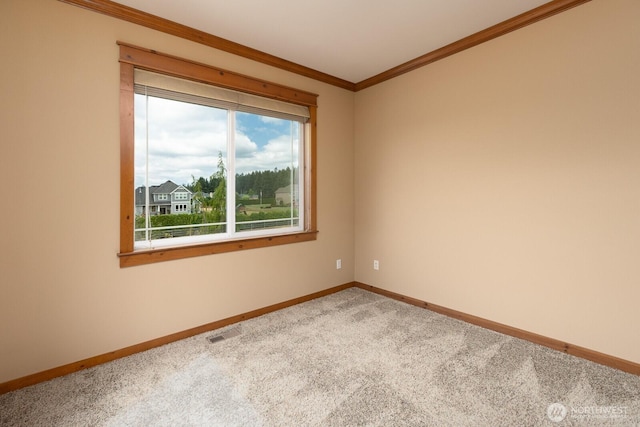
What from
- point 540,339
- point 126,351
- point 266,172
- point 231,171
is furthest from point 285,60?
point 540,339

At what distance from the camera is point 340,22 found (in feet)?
8.39

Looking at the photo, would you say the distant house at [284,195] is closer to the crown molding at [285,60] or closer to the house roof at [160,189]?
the house roof at [160,189]

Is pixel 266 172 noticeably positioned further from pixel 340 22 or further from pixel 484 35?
pixel 484 35

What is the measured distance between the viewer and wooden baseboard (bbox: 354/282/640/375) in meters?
2.14

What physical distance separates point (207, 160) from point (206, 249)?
2.65ft

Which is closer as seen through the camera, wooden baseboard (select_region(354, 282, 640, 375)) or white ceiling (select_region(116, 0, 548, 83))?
wooden baseboard (select_region(354, 282, 640, 375))

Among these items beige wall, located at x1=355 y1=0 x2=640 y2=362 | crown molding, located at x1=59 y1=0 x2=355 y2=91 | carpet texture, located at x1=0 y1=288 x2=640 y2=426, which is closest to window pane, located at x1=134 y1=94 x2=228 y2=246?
crown molding, located at x1=59 y1=0 x2=355 y2=91

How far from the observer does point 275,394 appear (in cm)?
193

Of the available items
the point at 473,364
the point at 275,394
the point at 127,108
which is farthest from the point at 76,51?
the point at 473,364

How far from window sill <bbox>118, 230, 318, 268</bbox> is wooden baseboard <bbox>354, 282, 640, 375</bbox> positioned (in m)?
1.37

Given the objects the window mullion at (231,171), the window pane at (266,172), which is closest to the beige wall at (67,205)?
the window mullion at (231,171)

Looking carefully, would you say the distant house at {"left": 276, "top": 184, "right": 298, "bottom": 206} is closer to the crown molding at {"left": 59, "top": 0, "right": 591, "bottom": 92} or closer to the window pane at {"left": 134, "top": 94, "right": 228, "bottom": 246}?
the window pane at {"left": 134, "top": 94, "right": 228, "bottom": 246}

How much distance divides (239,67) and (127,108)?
3.54ft

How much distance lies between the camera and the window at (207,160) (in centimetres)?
245
